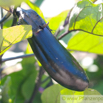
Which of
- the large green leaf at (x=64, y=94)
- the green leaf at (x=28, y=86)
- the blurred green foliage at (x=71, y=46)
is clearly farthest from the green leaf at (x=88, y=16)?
the green leaf at (x=28, y=86)

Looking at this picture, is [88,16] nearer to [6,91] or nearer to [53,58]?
[53,58]

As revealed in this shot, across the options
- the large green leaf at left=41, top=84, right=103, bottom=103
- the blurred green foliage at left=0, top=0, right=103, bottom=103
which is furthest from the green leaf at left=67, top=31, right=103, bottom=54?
the large green leaf at left=41, top=84, right=103, bottom=103

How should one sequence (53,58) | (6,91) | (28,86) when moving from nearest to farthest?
1. (53,58)
2. (6,91)
3. (28,86)

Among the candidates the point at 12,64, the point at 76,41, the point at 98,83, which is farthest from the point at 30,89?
the point at 98,83

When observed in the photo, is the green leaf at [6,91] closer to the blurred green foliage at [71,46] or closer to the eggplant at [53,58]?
the blurred green foliage at [71,46]

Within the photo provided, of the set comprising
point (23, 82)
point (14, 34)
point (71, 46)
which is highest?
point (14, 34)

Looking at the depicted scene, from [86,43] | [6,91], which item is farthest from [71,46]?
[6,91]

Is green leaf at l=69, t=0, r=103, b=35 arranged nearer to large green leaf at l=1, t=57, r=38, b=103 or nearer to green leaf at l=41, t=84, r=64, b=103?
green leaf at l=41, t=84, r=64, b=103
